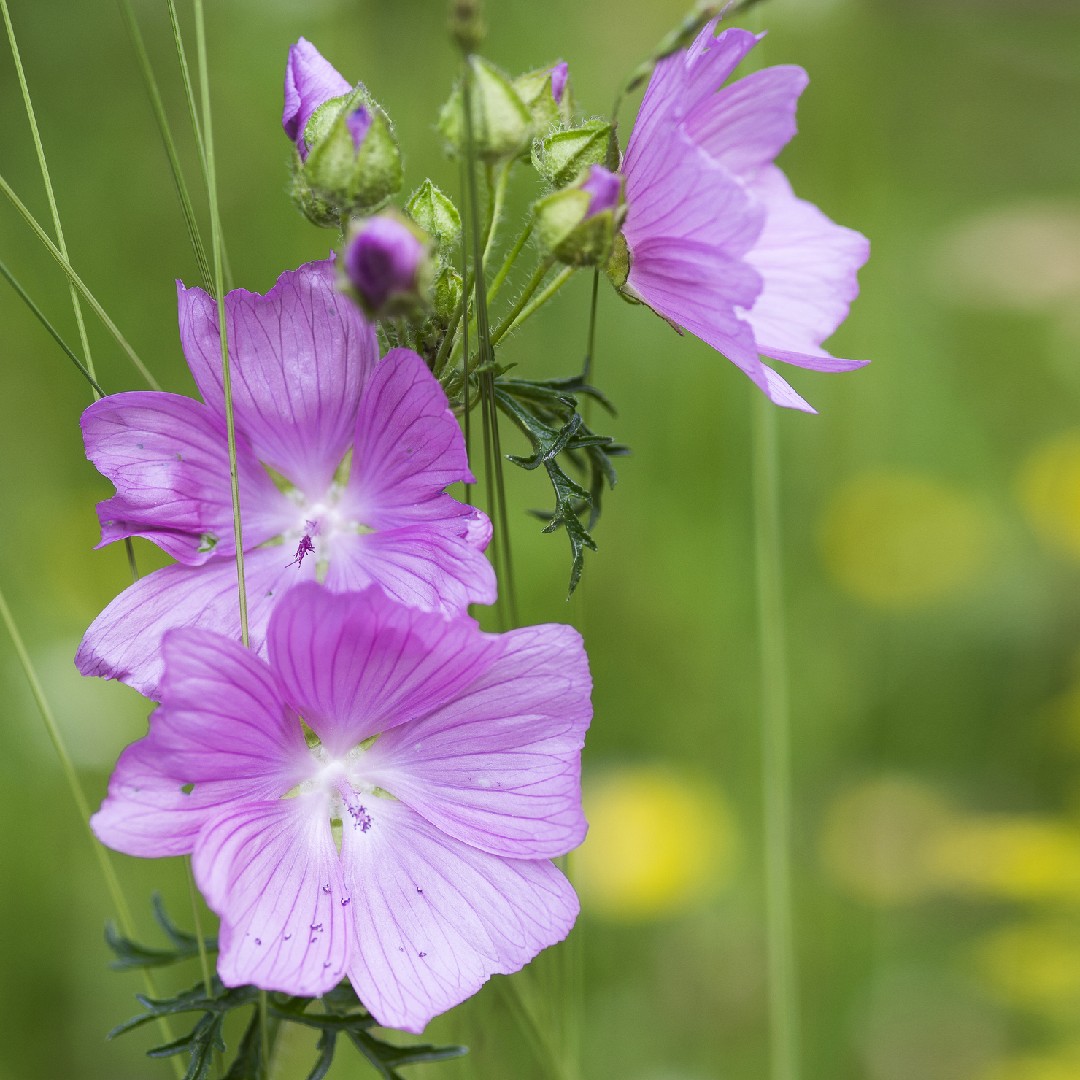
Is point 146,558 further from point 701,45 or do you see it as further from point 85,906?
point 701,45

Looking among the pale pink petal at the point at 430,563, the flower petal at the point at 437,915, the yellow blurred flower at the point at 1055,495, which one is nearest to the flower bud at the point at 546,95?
the pale pink petal at the point at 430,563

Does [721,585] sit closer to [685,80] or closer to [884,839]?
[884,839]

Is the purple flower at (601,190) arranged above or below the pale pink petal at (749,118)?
below

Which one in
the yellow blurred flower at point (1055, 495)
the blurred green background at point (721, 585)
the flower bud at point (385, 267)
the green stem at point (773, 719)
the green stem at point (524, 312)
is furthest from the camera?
the yellow blurred flower at point (1055, 495)

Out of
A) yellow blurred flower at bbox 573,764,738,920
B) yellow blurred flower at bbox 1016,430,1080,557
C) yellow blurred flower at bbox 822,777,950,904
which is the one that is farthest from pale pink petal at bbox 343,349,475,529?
yellow blurred flower at bbox 1016,430,1080,557

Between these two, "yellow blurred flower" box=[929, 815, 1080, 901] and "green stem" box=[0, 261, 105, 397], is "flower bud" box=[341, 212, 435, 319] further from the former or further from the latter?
"yellow blurred flower" box=[929, 815, 1080, 901]

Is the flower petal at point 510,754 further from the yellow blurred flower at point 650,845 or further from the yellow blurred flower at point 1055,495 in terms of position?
the yellow blurred flower at point 1055,495

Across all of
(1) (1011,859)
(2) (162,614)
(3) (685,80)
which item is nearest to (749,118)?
(3) (685,80)
